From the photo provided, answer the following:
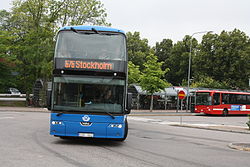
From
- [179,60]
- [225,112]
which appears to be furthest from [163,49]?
[225,112]

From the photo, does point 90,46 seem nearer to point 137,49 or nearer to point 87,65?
point 87,65

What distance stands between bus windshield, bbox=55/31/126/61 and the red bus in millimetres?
30313

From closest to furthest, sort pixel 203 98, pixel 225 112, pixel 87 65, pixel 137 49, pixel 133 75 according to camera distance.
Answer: pixel 87 65 < pixel 203 98 < pixel 225 112 < pixel 133 75 < pixel 137 49

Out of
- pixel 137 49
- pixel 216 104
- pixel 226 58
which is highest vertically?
pixel 137 49

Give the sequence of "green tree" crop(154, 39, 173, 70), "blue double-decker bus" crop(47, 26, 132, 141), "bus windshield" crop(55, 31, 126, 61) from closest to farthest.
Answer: "blue double-decker bus" crop(47, 26, 132, 141), "bus windshield" crop(55, 31, 126, 61), "green tree" crop(154, 39, 173, 70)

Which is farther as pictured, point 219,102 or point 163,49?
point 163,49

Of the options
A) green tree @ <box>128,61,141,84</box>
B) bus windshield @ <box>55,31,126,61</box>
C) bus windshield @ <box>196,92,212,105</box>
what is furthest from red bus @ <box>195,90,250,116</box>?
bus windshield @ <box>55,31,126,61</box>

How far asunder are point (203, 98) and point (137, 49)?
3835 cm

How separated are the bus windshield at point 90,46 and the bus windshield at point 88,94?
768mm

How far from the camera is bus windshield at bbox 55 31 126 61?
11297 mm

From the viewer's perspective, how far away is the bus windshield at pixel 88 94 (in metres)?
11.2

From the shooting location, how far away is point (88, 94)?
11.2m

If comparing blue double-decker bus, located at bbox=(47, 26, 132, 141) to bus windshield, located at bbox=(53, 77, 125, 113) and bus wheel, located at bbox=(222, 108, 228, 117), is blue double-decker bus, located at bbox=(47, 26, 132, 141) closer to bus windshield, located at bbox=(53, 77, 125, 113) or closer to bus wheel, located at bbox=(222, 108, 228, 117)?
bus windshield, located at bbox=(53, 77, 125, 113)

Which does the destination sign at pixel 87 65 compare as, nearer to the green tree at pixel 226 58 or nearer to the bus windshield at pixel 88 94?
the bus windshield at pixel 88 94
